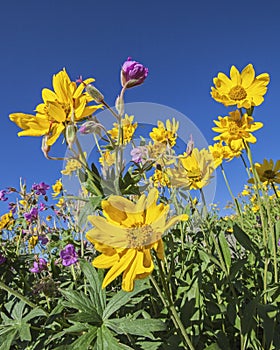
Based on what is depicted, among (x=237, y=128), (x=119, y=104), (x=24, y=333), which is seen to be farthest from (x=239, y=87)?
(x=24, y=333)

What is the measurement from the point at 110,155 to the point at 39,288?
0.72 m

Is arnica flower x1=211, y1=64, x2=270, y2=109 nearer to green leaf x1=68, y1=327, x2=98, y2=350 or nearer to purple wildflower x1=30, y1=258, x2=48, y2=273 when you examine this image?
green leaf x1=68, y1=327, x2=98, y2=350

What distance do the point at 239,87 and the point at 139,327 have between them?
38.6 inches

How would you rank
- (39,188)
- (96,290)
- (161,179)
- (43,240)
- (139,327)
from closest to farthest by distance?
(139,327), (96,290), (161,179), (43,240), (39,188)

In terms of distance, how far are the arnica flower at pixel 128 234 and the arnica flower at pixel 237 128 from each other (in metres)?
0.69

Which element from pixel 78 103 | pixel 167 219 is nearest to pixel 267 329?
pixel 167 219

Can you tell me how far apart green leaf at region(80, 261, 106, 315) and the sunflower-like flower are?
16.6 inches

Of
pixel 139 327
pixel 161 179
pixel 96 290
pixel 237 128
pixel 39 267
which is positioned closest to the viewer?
pixel 139 327

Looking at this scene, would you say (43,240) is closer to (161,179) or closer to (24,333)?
(161,179)

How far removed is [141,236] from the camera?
84 centimetres

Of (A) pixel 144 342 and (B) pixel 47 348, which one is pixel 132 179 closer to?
(A) pixel 144 342

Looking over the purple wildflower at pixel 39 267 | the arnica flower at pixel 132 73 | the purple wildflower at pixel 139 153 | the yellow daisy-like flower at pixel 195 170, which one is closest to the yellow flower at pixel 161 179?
the yellow daisy-like flower at pixel 195 170

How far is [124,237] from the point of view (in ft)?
2.85

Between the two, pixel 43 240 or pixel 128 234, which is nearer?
pixel 128 234
